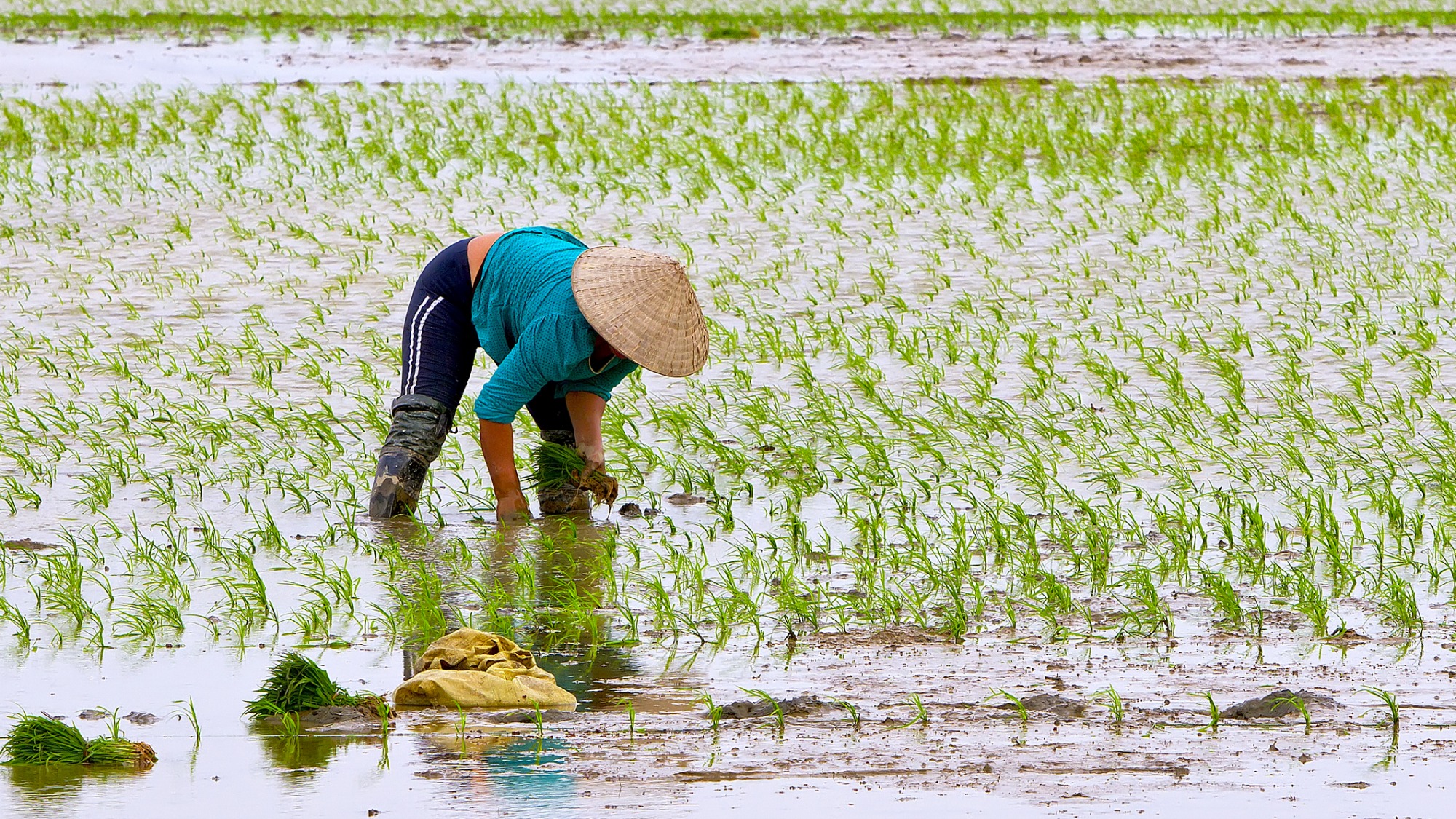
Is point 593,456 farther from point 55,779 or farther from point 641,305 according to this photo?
point 55,779

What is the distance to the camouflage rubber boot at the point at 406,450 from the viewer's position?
5750 mm

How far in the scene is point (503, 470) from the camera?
553cm

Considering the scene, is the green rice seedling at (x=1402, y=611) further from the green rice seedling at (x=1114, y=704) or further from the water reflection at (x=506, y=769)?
the water reflection at (x=506, y=769)

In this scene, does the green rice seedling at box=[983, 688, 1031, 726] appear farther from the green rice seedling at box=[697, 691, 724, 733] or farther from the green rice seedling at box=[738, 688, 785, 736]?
the green rice seedling at box=[697, 691, 724, 733]

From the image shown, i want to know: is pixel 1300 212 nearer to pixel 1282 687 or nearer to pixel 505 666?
pixel 1282 687

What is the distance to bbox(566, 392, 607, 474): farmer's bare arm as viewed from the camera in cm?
561

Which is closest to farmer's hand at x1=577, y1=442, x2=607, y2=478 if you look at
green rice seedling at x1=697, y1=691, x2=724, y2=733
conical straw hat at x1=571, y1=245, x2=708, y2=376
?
conical straw hat at x1=571, y1=245, x2=708, y2=376

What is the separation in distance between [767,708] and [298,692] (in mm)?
999

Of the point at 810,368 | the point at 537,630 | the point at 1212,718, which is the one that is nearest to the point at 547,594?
the point at 537,630

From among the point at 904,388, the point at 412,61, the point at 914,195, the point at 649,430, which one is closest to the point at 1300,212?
the point at 914,195

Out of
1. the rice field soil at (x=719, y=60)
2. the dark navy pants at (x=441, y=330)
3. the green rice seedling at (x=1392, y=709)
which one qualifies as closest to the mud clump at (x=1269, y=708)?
the green rice seedling at (x=1392, y=709)

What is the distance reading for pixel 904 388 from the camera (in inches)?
292

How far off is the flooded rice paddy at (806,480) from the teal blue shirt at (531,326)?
49cm

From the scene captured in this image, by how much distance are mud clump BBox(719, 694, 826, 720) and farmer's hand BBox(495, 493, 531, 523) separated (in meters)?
1.86
